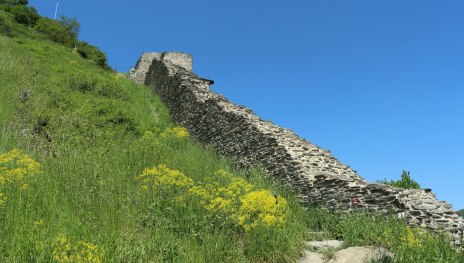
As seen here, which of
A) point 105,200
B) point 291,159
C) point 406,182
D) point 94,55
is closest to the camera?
point 105,200

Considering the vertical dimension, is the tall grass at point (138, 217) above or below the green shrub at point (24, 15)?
below

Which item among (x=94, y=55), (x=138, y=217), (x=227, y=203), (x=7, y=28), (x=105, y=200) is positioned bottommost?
(x=138, y=217)

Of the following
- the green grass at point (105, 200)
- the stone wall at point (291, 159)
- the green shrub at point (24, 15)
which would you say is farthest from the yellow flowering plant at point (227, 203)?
the green shrub at point (24, 15)

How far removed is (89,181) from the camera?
8.76 m

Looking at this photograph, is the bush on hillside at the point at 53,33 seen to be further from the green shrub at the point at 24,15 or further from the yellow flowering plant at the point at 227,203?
the yellow flowering plant at the point at 227,203

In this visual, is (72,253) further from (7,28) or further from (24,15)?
(24,15)

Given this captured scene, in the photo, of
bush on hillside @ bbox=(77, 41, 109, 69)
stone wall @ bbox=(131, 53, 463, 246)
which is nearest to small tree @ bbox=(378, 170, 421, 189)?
stone wall @ bbox=(131, 53, 463, 246)

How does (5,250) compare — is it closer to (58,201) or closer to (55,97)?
(58,201)

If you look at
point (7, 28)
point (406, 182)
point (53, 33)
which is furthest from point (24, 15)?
point (406, 182)

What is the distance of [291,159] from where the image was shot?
504 inches

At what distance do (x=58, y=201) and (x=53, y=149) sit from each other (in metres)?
4.14

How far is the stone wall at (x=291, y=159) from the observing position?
1009 cm

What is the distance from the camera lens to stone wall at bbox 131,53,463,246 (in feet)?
33.1

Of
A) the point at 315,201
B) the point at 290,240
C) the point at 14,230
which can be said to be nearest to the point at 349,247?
the point at 290,240
